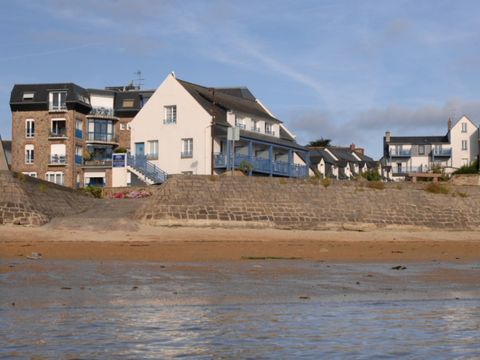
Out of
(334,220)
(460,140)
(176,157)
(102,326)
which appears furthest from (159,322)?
(460,140)

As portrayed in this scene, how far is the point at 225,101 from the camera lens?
187ft

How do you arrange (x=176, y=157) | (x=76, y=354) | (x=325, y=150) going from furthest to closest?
1. (x=325, y=150)
2. (x=176, y=157)
3. (x=76, y=354)

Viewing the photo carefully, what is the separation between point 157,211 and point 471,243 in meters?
10.8

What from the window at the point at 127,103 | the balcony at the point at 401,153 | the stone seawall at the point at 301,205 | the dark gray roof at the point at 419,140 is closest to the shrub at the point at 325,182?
the stone seawall at the point at 301,205

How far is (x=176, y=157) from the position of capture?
167ft

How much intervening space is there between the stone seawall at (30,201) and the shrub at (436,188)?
1432 cm

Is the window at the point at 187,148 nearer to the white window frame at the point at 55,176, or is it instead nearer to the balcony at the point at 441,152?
the white window frame at the point at 55,176

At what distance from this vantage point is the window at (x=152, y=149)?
169ft

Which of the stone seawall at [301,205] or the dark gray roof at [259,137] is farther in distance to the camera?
the dark gray roof at [259,137]

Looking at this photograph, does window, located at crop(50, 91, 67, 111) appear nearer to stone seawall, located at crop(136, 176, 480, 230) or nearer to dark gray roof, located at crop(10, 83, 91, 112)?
dark gray roof, located at crop(10, 83, 91, 112)

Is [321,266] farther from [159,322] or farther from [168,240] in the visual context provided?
[159,322]

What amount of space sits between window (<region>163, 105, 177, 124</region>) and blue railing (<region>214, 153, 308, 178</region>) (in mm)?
3974

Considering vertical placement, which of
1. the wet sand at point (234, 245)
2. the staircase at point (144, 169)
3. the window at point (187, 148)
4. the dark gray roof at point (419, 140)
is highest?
the dark gray roof at point (419, 140)

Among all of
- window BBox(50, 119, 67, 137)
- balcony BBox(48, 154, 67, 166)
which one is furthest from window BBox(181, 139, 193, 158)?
window BBox(50, 119, 67, 137)
